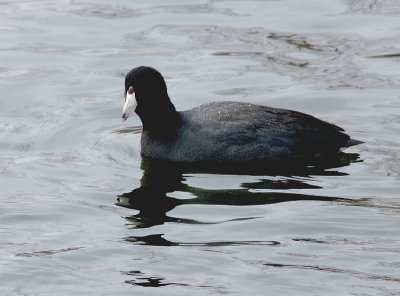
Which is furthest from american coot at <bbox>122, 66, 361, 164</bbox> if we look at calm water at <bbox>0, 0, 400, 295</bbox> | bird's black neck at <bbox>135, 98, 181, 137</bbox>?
calm water at <bbox>0, 0, 400, 295</bbox>

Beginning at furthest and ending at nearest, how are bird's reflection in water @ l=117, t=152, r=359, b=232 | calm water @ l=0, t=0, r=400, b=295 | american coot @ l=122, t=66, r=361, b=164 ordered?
american coot @ l=122, t=66, r=361, b=164
bird's reflection in water @ l=117, t=152, r=359, b=232
calm water @ l=0, t=0, r=400, b=295

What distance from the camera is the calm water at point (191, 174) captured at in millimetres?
8391

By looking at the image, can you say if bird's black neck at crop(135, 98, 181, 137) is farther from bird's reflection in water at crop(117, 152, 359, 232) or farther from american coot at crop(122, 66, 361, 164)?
bird's reflection in water at crop(117, 152, 359, 232)

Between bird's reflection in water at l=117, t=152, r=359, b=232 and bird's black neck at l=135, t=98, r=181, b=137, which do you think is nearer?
bird's reflection in water at l=117, t=152, r=359, b=232

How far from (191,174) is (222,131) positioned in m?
0.42

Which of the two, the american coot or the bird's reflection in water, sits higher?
the american coot

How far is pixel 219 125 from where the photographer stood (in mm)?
10703

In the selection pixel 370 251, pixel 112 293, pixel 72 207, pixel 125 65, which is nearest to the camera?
A: pixel 112 293

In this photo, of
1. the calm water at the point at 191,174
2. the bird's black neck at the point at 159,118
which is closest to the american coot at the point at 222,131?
the bird's black neck at the point at 159,118

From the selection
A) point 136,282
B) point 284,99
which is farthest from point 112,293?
point 284,99

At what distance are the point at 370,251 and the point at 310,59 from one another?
5.19 m

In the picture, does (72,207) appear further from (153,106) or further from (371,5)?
(371,5)

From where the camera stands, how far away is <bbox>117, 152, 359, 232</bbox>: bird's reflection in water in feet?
32.1

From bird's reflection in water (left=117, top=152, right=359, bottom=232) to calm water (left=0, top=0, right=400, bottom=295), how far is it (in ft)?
0.07
